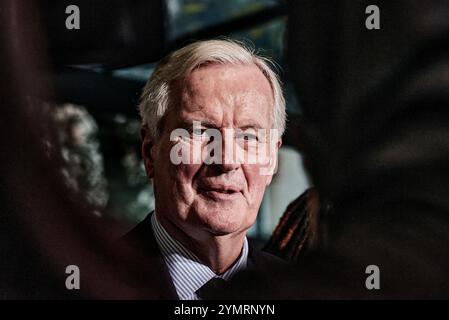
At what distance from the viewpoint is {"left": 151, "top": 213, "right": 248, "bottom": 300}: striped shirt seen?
2.76m

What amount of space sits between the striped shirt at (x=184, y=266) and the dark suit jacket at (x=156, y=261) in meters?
0.02

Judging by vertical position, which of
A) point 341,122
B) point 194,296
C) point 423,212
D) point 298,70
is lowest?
point 194,296

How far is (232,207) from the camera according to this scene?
2719mm

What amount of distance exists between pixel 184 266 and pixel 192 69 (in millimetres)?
643

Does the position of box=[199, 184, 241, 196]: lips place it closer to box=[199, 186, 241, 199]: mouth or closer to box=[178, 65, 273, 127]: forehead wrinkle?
box=[199, 186, 241, 199]: mouth

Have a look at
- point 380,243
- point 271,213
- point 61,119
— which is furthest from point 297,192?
point 61,119

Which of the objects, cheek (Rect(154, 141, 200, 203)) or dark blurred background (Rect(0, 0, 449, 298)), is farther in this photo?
dark blurred background (Rect(0, 0, 449, 298))

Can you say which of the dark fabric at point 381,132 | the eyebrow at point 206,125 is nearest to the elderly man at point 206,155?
the eyebrow at point 206,125

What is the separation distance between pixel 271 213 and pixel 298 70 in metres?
0.50

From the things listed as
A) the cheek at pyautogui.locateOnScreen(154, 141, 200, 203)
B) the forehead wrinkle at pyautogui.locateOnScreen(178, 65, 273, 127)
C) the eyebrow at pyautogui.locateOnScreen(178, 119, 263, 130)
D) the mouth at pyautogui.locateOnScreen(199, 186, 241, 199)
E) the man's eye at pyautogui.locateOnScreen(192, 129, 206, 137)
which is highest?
the forehead wrinkle at pyautogui.locateOnScreen(178, 65, 273, 127)

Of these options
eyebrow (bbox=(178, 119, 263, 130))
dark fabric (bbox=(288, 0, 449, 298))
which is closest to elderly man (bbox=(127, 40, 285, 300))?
eyebrow (bbox=(178, 119, 263, 130))

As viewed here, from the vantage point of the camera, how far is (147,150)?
282 cm

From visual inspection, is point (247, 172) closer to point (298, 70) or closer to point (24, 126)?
point (298, 70)

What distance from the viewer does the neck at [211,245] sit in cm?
275
